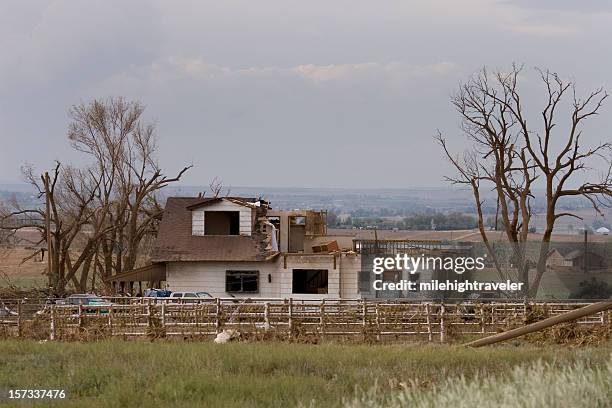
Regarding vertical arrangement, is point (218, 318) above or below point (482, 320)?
above

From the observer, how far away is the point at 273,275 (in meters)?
41.2

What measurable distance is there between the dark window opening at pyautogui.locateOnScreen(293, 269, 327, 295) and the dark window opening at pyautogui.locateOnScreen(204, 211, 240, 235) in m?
3.22

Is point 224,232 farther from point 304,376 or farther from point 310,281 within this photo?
point 304,376

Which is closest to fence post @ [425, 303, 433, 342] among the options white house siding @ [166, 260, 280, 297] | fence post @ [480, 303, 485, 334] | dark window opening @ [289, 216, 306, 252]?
fence post @ [480, 303, 485, 334]

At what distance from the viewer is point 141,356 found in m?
19.2

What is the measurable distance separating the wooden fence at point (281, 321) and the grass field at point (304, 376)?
6292mm

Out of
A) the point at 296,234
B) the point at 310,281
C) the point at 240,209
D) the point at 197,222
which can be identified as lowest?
the point at 310,281

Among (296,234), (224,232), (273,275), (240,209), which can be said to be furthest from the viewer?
(296,234)

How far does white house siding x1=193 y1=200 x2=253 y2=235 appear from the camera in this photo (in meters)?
41.9

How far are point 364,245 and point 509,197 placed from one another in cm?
641

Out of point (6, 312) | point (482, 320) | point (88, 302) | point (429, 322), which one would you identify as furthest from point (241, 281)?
point (482, 320)

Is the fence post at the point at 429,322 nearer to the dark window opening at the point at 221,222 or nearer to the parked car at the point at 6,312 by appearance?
the parked car at the point at 6,312

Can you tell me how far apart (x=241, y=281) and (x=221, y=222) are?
10.0 ft

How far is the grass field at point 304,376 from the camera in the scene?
1161 centimetres
